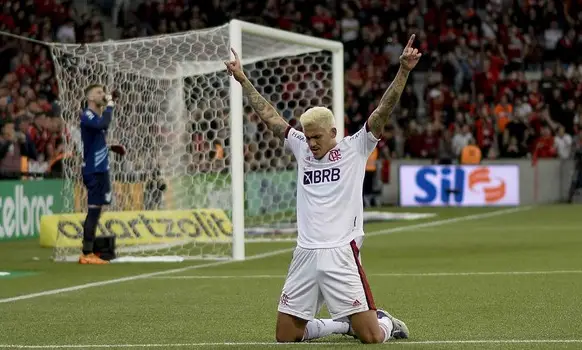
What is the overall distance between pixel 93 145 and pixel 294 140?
6.78 m

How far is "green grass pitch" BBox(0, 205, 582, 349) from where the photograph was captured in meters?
8.55

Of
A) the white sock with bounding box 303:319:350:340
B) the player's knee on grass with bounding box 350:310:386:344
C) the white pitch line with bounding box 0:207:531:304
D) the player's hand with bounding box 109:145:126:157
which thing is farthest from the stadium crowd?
the player's knee on grass with bounding box 350:310:386:344

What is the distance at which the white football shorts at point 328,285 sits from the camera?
811cm

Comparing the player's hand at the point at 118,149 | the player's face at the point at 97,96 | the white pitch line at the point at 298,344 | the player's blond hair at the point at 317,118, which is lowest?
the white pitch line at the point at 298,344

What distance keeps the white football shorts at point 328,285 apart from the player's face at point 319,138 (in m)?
0.59

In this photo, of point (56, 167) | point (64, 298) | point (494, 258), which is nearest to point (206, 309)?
point (64, 298)

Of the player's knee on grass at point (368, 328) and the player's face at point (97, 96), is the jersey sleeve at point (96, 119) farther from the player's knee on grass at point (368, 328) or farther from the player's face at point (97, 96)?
the player's knee on grass at point (368, 328)

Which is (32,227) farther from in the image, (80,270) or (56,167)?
(80,270)

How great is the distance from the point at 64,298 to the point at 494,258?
5.64 meters

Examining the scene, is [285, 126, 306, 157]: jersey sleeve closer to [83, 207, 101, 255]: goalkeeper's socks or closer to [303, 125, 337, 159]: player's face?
[303, 125, 337, 159]: player's face

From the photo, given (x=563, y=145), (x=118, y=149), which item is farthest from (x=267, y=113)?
(x=563, y=145)

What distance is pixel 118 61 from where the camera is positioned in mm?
17219

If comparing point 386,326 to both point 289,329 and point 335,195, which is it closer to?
point 289,329

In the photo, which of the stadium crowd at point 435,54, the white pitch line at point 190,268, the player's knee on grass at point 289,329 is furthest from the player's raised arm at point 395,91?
the stadium crowd at point 435,54
